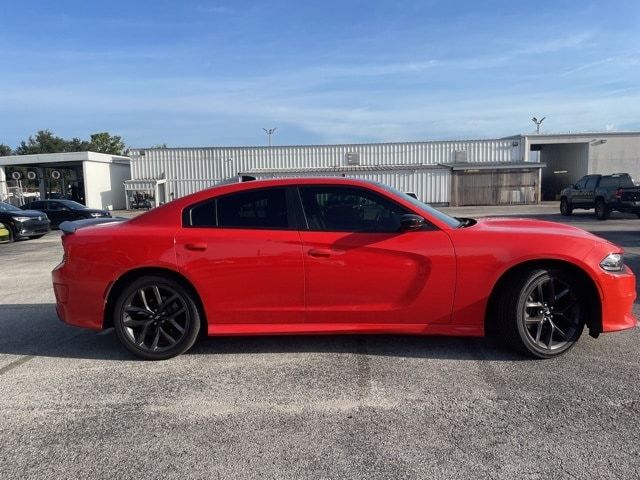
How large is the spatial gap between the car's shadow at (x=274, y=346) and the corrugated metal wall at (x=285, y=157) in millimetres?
34099

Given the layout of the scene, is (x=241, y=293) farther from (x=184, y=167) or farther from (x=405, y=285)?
(x=184, y=167)

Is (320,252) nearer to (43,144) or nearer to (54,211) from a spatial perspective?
(54,211)

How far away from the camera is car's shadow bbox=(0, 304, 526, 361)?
4.30 m

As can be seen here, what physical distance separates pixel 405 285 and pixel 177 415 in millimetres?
1984

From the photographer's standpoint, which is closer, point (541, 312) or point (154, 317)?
point (541, 312)

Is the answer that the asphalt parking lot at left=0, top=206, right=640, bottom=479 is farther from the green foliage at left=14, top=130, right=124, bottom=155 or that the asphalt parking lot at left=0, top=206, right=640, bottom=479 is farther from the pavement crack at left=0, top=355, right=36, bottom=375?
the green foliage at left=14, top=130, right=124, bottom=155

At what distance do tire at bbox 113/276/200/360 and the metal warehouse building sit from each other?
3197 cm

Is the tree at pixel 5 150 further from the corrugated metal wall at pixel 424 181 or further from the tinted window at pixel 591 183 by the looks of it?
the tinted window at pixel 591 183

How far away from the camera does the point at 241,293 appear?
4156 mm

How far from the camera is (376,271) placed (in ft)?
13.2

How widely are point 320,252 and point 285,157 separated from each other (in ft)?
117

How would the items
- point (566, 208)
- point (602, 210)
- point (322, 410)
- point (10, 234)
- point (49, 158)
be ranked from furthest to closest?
point (49, 158), point (566, 208), point (602, 210), point (10, 234), point (322, 410)

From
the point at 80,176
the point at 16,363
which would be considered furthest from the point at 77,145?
the point at 16,363

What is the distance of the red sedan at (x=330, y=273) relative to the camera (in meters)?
4.01
